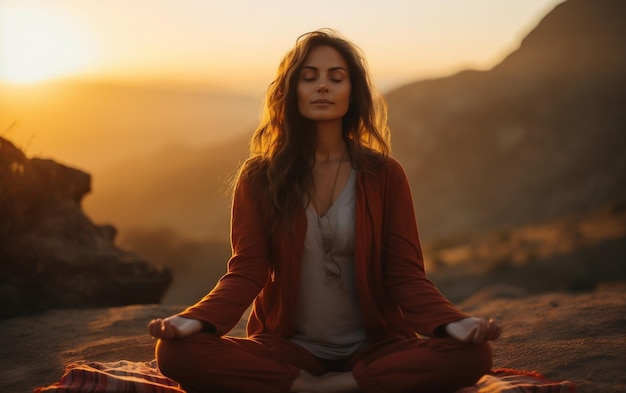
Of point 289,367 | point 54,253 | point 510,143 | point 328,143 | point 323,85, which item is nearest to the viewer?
point 289,367

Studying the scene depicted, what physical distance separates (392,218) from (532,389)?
3.46 ft

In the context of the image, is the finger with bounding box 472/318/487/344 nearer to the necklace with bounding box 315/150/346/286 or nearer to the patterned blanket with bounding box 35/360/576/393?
the patterned blanket with bounding box 35/360/576/393

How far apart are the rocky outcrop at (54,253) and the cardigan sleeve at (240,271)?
10.2 ft

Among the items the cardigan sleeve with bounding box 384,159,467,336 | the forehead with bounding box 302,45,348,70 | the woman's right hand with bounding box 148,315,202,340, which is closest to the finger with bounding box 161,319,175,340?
the woman's right hand with bounding box 148,315,202,340

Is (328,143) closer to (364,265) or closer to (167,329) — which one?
(364,265)

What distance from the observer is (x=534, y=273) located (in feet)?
55.6

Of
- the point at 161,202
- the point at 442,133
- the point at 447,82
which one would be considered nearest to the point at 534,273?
the point at 442,133

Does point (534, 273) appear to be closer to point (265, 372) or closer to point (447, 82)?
point (265, 372)

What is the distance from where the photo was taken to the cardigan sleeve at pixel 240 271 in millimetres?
3281

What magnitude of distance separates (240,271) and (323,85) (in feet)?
3.44

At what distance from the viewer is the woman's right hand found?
120 inches

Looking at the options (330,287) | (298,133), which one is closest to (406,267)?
(330,287)

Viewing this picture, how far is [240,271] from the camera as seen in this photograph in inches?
137

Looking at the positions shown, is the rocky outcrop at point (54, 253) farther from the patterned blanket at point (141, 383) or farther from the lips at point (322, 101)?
the lips at point (322, 101)
